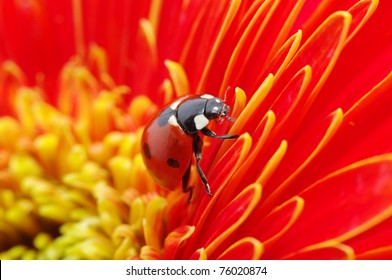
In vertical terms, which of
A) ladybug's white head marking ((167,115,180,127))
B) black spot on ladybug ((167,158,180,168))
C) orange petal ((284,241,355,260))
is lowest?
orange petal ((284,241,355,260))

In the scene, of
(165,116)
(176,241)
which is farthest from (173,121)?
(176,241)

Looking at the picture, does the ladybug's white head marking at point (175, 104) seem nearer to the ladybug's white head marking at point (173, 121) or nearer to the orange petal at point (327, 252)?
the ladybug's white head marking at point (173, 121)

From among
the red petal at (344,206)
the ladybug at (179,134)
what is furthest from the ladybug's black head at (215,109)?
the red petal at (344,206)

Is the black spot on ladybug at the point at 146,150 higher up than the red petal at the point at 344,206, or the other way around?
the black spot on ladybug at the point at 146,150

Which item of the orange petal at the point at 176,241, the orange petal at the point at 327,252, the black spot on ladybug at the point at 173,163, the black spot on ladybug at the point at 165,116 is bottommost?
the orange petal at the point at 327,252

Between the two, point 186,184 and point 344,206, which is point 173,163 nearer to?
point 186,184

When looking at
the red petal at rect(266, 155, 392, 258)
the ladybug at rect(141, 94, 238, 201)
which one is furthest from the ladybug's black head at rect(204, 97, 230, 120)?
the red petal at rect(266, 155, 392, 258)

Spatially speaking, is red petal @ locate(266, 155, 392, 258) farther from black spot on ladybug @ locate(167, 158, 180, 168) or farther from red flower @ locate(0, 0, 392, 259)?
black spot on ladybug @ locate(167, 158, 180, 168)
